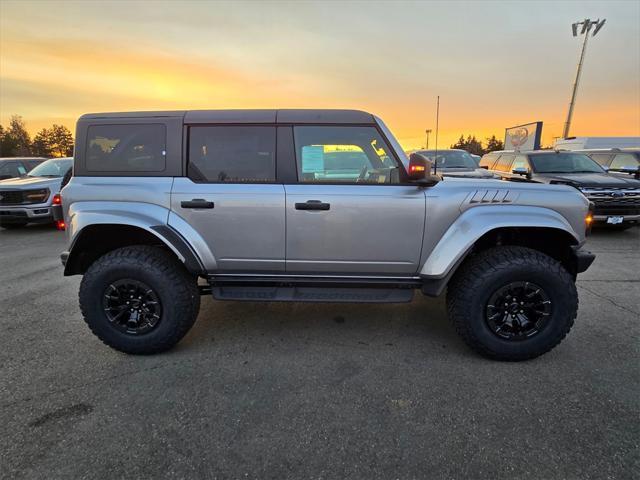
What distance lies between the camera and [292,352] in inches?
119

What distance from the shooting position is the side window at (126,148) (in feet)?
9.54

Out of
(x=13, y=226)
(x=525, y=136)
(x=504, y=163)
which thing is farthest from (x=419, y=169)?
(x=525, y=136)

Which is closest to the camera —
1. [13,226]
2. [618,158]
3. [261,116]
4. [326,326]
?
[261,116]

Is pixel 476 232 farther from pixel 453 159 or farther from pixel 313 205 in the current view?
pixel 453 159

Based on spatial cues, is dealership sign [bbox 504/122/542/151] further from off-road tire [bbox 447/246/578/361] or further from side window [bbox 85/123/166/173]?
side window [bbox 85/123/166/173]

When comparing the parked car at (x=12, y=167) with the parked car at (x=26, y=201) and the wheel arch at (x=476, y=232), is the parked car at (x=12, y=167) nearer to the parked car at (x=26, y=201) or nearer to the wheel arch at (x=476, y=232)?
the parked car at (x=26, y=201)

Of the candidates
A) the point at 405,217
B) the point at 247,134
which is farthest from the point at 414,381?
the point at 247,134

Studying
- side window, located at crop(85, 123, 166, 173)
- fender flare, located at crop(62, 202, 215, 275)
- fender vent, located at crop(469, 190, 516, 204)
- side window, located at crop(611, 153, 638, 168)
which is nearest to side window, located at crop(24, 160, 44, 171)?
side window, located at crop(85, 123, 166, 173)

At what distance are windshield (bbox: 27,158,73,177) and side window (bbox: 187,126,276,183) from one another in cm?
860

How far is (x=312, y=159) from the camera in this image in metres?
2.94

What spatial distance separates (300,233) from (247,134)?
0.91m

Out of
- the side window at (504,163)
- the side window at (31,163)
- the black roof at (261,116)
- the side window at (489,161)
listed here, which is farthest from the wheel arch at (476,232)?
the side window at (31,163)

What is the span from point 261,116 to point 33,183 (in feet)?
27.1

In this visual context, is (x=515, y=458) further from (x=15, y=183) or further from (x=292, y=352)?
(x=15, y=183)
